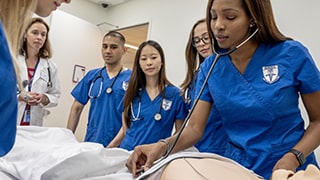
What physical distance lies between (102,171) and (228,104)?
1.24ft

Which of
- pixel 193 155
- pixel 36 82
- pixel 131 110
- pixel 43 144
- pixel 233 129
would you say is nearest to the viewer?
→ pixel 193 155

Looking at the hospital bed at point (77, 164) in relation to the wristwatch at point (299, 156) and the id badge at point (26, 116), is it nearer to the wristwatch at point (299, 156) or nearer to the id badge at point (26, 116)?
the wristwatch at point (299, 156)

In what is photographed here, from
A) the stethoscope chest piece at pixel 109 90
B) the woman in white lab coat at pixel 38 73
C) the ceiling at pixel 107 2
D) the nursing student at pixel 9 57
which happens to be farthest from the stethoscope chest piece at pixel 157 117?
the ceiling at pixel 107 2

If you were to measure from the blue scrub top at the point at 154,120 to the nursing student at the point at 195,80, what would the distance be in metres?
0.07

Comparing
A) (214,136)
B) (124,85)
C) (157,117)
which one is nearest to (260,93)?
(214,136)

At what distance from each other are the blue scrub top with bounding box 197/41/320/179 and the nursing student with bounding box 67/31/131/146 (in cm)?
109

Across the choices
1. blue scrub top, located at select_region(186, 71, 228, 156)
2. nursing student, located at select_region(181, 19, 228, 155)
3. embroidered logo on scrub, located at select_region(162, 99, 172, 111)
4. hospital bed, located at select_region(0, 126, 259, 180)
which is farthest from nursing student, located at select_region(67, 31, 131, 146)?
hospital bed, located at select_region(0, 126, 259, 180)

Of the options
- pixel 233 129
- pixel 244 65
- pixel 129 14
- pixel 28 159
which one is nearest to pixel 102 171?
pixel 28 159

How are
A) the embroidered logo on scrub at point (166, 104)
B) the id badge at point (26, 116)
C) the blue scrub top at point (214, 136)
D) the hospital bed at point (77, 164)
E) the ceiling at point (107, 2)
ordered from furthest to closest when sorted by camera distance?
the ceiling at point (107, 2) < the id badge at point (26, 116) < the embroidered logo on scrub at point (166, 104) < the blue scrub top at point (214, 136) < the hospital bed at point (77, 164)

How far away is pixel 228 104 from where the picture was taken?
92 centimetres

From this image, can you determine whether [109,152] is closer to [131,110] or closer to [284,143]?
[284,143]

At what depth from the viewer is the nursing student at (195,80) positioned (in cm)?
124

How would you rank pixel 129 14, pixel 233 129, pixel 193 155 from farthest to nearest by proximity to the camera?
1. pixel 129 14
2. pixel 233 129
3. pixel 193 155

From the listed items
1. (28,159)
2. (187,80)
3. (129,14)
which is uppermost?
(129,14)
